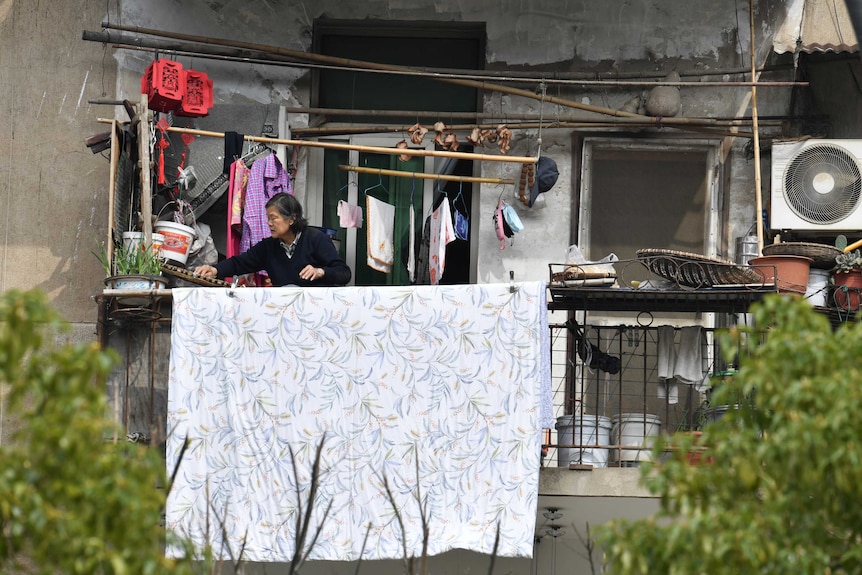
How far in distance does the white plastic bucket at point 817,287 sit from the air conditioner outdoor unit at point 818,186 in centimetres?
66

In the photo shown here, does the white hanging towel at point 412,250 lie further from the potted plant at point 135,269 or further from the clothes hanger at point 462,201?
the potted plant at point 135,269

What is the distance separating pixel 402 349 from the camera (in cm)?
1009

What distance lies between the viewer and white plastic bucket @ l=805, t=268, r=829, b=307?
446 inches

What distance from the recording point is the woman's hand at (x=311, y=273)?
10.5m

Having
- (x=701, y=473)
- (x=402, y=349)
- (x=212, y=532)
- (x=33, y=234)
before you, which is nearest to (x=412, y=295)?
(x=402, y=349)

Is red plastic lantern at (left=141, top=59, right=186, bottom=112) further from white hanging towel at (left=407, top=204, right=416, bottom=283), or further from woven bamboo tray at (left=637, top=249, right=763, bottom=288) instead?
woven bamboo tray at (left=637, top=249, right=763, bottom=288)

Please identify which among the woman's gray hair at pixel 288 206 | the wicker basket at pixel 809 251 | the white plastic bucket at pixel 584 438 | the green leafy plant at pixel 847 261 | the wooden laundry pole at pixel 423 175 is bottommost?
the white plastic bucket at pixel 584 438

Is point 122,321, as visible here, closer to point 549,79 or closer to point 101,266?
point 101,266

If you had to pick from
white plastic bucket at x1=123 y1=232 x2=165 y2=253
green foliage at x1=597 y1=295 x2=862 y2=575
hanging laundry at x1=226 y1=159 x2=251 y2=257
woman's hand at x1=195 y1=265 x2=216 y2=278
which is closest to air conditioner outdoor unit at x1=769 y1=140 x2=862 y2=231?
hanging laundry at x1=226 y1=159 x2=251 y2=257

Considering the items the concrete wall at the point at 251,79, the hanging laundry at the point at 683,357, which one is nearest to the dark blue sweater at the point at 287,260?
the concrete wall at the point at 251,79

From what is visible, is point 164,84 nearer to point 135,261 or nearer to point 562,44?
point 135,261

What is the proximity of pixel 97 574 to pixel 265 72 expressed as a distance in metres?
7.92

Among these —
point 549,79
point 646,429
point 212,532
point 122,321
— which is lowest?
point 212,532

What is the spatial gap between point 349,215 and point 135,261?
6.71 feet
